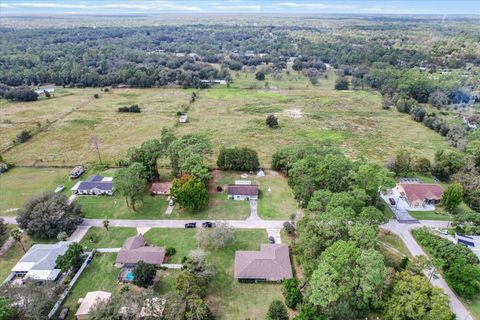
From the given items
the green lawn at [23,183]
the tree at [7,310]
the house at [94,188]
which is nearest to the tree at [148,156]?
the house at [94,188]

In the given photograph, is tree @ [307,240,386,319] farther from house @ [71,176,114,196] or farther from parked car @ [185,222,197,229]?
house @ [71,176,114,196]

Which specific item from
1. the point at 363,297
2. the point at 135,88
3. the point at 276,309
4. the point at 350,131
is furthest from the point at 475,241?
the point at 135,88

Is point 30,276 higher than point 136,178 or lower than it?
lower

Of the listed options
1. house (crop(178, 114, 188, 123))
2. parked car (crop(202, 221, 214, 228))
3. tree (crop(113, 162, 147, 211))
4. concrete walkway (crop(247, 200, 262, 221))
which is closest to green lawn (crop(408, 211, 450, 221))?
concrete walkway (crop(247, 200, 262, 221))

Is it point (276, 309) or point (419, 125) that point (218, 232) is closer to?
point (276, 309)

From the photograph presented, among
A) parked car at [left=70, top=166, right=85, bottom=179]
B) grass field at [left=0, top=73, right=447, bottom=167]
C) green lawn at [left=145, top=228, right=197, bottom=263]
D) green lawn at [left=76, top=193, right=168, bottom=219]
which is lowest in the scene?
grass field at [left=0, top=73, right=447, bottom=167]

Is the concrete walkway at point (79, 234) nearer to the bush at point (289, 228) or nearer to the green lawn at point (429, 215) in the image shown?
the bush at point (289, 228)
